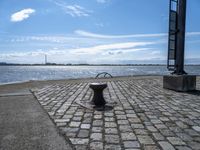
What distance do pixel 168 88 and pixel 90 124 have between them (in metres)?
7.27

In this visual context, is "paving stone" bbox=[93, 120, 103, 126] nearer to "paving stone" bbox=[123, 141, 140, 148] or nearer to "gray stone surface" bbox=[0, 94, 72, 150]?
"gray stone surface" bbox=[0, 94, 72, 150]

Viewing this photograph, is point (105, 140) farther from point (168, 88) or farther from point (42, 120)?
point (168, 88)

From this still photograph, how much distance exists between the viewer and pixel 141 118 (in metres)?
6.03

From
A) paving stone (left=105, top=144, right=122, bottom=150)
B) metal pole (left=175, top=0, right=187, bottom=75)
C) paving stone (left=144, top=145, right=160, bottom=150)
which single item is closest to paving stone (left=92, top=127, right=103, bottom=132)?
paving stone (left=105, top=144, right=122, bottom=150)

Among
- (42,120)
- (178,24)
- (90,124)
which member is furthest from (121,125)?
(178,24)

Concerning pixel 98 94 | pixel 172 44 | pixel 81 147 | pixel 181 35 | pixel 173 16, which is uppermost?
pixel 173 16

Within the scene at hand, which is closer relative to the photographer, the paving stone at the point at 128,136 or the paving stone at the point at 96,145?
the paving stone at the point at 96,145

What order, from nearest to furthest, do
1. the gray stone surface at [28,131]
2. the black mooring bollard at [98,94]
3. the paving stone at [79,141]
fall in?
the gray stone surface at [28,131] → the paving stone at [79,141] → the black mooring bollard at [98,94]

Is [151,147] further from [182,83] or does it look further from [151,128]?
[182,83]

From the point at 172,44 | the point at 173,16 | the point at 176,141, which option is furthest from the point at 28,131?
the point at 173,16

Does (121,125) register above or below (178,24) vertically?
below

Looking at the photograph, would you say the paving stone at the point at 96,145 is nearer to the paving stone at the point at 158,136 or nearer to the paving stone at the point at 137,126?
the paving stone at the point at 158,136

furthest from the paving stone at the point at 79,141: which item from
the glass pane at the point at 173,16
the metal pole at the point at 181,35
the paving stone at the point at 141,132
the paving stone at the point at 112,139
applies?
the glass pane at the point at 173,16

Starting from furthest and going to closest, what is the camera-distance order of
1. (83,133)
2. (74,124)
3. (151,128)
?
(74,124), (151,128), (83,133)
